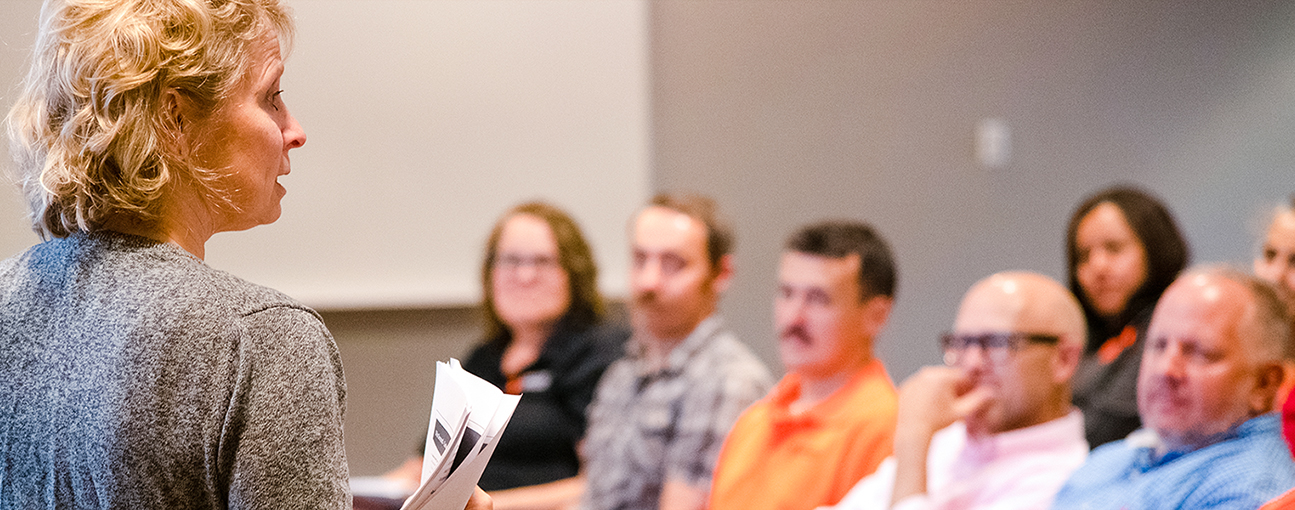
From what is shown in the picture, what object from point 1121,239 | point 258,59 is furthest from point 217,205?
point 1121,239

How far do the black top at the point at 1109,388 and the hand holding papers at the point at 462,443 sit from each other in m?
1.51

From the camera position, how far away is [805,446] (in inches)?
82.4

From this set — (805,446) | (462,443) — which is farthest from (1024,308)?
(462,443)

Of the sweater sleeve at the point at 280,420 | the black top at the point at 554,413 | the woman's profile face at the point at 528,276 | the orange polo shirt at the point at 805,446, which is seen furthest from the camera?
the woman's profile face at the point at 528,276

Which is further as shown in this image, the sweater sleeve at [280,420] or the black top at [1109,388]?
the black top at [1109,388]

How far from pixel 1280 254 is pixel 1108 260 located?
0.31 meters

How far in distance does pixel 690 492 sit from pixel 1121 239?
1.14 m

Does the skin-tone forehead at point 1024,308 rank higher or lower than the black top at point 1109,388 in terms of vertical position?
higher

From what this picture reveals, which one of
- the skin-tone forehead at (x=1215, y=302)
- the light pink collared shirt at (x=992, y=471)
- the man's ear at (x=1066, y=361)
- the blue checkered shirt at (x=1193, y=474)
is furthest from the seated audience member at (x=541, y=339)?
the skin-tone forehead at (x=1215, y=302)

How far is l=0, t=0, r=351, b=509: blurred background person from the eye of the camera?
2.15ft

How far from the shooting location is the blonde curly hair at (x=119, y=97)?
0.70 metres

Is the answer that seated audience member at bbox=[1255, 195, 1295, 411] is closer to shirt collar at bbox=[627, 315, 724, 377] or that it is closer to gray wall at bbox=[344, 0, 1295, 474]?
gray wall at bbox=[344, 0, 1295, 474]

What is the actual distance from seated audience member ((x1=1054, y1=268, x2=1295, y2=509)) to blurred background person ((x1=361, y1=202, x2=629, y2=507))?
1.25m

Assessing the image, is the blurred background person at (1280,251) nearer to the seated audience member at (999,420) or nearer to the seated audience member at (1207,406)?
the seated audience member at (1207,406)
